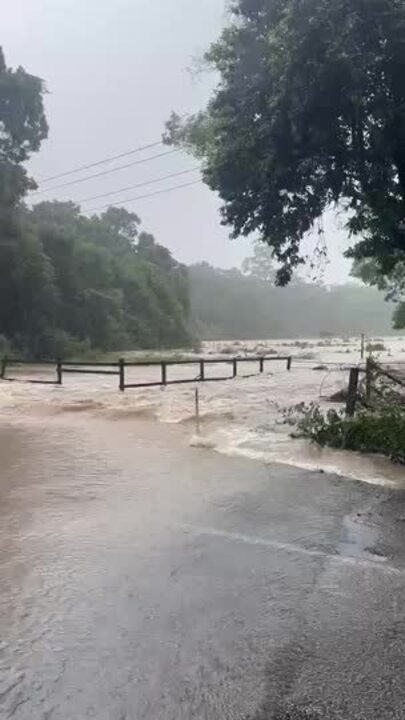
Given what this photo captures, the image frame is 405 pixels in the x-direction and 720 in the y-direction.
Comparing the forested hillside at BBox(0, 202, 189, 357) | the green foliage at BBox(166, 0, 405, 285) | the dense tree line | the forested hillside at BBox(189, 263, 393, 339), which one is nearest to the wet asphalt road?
the green foliage at BBox(166, 0, 405, 285)

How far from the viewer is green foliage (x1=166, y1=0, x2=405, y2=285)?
1010 cm

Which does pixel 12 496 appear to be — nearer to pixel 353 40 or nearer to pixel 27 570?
pixel 27 570

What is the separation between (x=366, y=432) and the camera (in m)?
10.6

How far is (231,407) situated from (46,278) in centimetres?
2873

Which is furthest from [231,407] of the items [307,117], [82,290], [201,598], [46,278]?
[82,290]

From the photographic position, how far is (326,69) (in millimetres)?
10062

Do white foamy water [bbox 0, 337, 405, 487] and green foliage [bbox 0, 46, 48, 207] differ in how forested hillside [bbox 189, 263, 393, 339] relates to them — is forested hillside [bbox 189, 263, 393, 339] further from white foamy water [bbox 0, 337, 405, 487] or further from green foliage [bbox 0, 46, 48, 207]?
white foamy water [bbox 0, 337, 405, 487]

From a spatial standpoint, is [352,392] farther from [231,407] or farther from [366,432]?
[231,407]

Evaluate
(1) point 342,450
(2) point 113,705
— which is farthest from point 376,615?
(1) point 342,450

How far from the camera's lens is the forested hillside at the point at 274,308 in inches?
4250

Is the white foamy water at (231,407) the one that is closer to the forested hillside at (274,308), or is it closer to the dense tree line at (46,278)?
the dense tree line at (46,278)

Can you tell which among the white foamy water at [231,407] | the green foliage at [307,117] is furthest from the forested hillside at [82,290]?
the green foliage at [307,117]

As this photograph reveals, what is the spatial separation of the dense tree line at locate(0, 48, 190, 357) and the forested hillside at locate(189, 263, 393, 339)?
3296 centimetres

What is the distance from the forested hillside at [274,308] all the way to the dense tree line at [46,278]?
32959 millimetres
